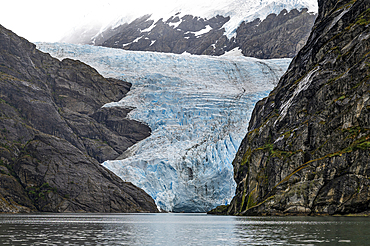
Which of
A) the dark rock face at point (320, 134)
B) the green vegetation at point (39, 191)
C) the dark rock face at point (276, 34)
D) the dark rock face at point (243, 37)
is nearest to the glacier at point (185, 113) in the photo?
the dark rock face at point (320, 134)

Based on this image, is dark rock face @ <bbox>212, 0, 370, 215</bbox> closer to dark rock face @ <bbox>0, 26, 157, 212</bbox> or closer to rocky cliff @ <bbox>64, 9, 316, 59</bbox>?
dark rock face @ <bbox>0, 26, 157, 212</bbox>

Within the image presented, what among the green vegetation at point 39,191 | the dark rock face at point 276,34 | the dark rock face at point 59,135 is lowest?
the green vegetation at point 39,191

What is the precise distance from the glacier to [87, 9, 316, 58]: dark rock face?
144ft

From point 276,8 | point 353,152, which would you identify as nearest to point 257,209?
point 353,152

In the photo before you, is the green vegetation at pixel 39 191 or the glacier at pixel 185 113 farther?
the glacier at pixel 185 113

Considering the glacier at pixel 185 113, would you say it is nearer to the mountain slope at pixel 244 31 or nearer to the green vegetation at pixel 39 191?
the green vegetation at pixel 39 191

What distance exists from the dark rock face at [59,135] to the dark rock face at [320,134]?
23189 millimetres

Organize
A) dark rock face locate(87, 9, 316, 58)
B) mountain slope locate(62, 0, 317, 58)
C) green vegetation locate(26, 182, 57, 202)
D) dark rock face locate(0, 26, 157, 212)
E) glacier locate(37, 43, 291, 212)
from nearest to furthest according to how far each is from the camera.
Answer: green vegetation locate(26, 182, 57, 202), dark rock face locate(0, 26, 157, 212), glacier locate(37, 43, 291, 212), dark rock face locate(87, 9, 316, 58), mountain slope locate(62, 0, 317, 58)

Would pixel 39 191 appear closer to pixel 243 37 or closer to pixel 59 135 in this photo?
pixel 59 135

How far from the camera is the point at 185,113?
3647 inches

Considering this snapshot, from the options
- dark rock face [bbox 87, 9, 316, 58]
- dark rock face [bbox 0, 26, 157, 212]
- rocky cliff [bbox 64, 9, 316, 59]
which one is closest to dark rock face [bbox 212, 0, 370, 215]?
dark rock face [bbox 0, 26, 157, 212]

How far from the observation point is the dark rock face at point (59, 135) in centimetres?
7025

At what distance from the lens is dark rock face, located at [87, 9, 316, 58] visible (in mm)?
155375

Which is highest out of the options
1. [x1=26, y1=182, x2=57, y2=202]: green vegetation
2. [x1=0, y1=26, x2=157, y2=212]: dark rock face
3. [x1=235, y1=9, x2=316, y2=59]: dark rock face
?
[x1=235, y1=9, x2=316, y2=59]: dark rock face
